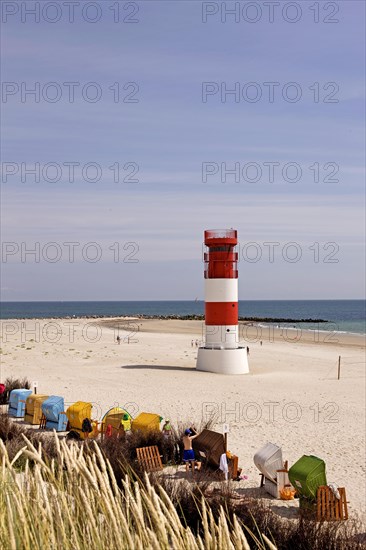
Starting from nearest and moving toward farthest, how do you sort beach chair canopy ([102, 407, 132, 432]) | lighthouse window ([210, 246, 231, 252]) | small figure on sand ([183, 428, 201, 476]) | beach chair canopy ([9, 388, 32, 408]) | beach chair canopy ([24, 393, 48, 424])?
small figure on sand ([183, 428, 201, 476]) → beach chair canopy ([102, 407, 132, 432]) → beach chair canopy ([24, 393, 48, 424]) → beach chair canopy ([9, 388, 32, 408]) → lighthouse window ([210, 246, 231, 252])

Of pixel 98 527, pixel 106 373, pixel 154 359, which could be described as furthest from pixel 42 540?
pixel 154 359

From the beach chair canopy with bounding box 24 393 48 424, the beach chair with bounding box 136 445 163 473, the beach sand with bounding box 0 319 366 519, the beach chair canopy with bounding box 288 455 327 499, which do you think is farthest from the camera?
the beach chair canopy with bounding box 24 393 48 424

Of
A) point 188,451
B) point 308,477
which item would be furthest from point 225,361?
point 308,477

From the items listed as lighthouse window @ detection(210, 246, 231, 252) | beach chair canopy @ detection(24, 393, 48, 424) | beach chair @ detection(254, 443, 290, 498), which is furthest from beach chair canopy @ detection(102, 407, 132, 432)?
lighthouse window @ detection(210, 246, 231, 252)

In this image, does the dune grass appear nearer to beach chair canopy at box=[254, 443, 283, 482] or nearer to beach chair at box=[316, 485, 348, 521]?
beach chair at box=[316, 485, 348, 521]

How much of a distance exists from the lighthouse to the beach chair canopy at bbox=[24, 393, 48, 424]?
1272 centimetres

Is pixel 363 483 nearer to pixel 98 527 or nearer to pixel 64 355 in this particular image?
pixel 98 527

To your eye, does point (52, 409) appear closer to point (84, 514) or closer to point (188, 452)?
point (188, 452)

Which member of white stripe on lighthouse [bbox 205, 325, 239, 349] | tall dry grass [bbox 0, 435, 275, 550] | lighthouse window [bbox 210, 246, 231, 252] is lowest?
white stripe on lighthouse [bbox 205, 325, 239, 349]

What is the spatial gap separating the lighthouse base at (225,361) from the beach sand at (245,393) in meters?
0.72

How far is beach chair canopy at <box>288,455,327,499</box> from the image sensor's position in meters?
11.2

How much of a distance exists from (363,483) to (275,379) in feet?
50.9

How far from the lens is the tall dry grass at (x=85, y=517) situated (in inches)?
143

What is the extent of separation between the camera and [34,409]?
17766mm
